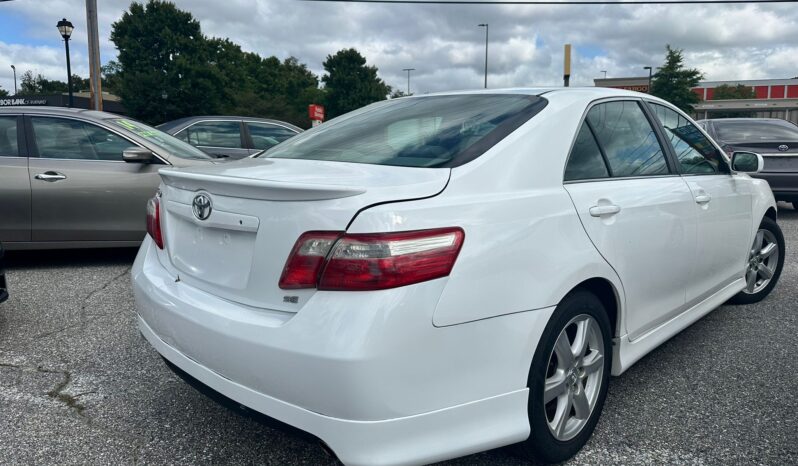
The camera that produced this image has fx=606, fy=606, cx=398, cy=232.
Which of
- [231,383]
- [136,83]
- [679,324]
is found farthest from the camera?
[136,83]

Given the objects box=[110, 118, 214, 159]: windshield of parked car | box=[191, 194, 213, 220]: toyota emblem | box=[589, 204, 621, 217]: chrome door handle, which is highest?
box=[110, 118, 214, 159]: windshield of parked car

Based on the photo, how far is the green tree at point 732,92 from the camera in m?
83.9

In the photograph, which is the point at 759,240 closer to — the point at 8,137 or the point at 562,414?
the point at 562,414

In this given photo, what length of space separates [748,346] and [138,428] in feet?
10.9

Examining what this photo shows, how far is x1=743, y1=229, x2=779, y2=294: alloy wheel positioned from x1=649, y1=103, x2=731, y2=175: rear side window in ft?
3.05

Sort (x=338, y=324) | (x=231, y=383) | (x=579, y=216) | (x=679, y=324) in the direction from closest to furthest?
(x=338, y=324), (x=231, y=383), (x=579, y=216), (x=679, y=324)

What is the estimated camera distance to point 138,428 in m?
2.60

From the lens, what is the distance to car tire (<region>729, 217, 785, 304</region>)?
4.25 metres

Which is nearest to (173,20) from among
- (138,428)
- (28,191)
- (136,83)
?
(136,83)

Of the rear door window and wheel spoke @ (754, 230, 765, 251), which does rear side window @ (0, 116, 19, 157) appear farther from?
wheel spoke @ (754, 230, 765, 251)

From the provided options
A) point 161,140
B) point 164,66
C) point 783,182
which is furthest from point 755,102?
point 161,140

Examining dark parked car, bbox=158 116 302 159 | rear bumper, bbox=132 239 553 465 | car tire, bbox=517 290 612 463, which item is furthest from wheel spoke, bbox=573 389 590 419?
dark parked car, bbox=158 116 302 159

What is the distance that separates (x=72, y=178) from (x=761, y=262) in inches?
220

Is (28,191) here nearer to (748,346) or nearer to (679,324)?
(679,324)
